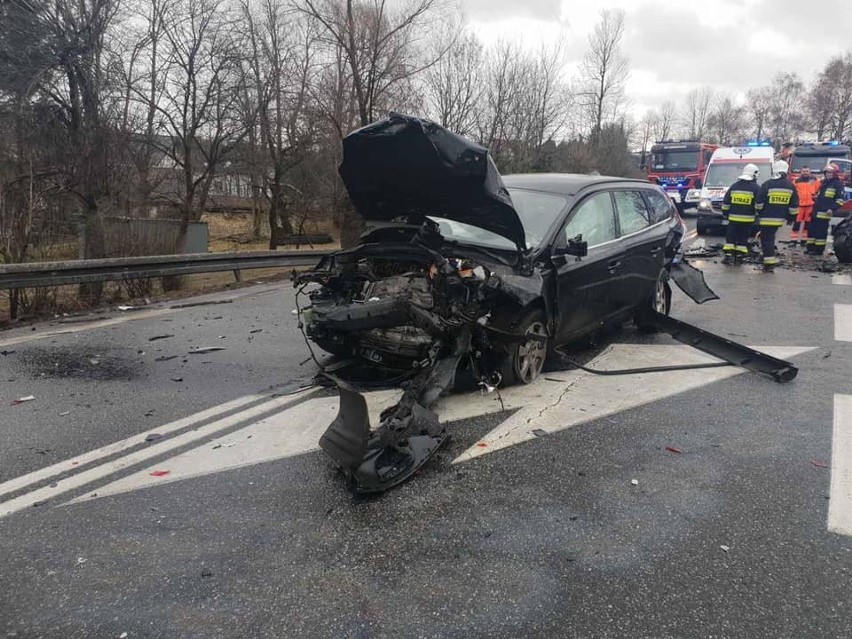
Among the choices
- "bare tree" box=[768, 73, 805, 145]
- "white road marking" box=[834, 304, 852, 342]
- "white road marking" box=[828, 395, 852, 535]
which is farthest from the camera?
"bare tree" box=[768, 73, 805, 145]

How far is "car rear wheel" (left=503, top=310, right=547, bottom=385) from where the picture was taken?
4.82 m

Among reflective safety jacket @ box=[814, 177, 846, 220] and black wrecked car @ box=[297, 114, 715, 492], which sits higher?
reflective safety jacket @ box=[814, 177, 846, 220]

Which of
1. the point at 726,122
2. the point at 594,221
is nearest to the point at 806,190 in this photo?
the point at 594,221

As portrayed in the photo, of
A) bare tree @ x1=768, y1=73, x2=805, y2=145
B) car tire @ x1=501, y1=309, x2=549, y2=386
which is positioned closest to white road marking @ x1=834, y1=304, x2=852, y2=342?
car tire @ x1=501, y1=309, x2=549, y2=386

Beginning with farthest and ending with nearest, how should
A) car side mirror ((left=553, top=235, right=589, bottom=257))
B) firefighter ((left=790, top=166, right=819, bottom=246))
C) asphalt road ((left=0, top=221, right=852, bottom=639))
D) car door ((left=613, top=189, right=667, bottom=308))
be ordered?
firefighter ((left=790, top=166, right=819, bottom=246))
car door ((left=613, top=189, right=667, bottom=308))
car side mirror ((left=553, top=235, right=589, bottom=257))
asphalt road ((left=0, top=221, right=852, bottom=639))

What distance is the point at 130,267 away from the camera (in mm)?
Result: 9023

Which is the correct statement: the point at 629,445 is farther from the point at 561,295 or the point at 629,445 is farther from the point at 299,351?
the point at 299,351

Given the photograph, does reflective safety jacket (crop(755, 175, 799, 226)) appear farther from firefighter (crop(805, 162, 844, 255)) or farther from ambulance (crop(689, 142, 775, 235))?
ambulance (crop(689, 142, 775, 235))

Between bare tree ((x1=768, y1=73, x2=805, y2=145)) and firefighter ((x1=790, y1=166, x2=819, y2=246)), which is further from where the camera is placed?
bare tree ((x1=768, y1=73, x2=805, y2=145))

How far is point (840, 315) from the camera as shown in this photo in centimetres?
784

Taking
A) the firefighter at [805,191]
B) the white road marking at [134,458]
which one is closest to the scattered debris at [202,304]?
the white road marking at [134,458]

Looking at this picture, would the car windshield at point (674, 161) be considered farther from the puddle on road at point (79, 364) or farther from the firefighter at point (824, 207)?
the puddle on road at point (79, 364)

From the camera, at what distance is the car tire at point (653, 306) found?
6.83 m

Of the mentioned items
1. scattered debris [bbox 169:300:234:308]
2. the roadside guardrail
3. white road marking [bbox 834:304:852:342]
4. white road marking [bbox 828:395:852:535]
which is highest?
the roadside guardrail
